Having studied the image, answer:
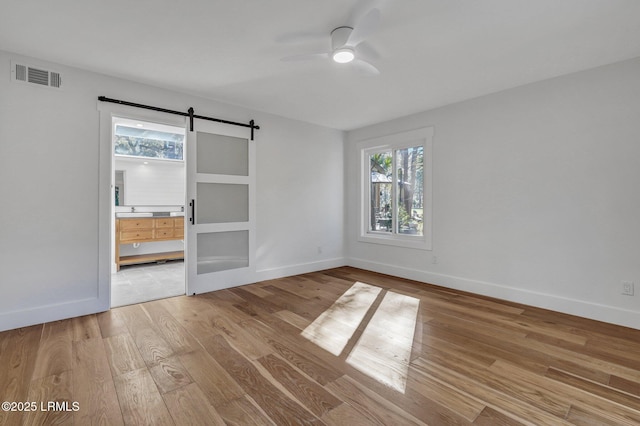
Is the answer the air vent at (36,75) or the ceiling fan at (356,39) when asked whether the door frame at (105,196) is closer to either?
the air vent at (36,75)

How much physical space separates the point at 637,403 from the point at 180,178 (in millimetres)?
7253

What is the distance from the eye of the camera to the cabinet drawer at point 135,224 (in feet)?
17.6

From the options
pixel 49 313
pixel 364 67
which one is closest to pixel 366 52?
pixel 364 67

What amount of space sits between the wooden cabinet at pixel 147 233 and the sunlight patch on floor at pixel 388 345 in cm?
453

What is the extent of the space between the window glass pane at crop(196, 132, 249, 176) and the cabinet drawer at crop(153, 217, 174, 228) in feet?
8.30

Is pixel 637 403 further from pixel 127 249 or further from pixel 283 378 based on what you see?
pixel 127 249

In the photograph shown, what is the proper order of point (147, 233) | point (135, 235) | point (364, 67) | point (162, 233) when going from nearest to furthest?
point (364, 67)
point (135, 235)
point (147, 233)
point (162, 233)

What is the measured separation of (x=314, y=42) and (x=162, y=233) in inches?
190

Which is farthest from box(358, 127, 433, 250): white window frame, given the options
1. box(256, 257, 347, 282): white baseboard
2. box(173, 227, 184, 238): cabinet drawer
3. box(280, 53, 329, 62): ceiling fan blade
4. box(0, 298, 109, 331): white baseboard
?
box(0, 298, 109, 331): white baseboard

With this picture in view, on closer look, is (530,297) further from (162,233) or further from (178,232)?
(162,233)

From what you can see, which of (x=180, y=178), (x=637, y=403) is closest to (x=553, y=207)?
(x=637, y=403)

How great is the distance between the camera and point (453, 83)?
3.39 metres

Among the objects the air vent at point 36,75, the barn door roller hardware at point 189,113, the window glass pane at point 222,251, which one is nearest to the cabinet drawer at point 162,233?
the window glass pane at point 222,251

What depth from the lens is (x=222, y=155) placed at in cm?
410
